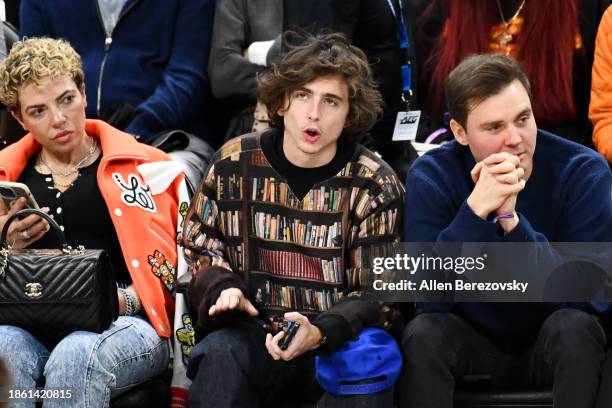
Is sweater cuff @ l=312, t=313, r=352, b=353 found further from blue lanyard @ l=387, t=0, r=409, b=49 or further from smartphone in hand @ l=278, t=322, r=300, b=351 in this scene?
blue lanyard @ l=387, t=0, r=409, b=49

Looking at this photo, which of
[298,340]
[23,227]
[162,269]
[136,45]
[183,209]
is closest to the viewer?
[298,340]

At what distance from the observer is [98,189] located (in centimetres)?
376

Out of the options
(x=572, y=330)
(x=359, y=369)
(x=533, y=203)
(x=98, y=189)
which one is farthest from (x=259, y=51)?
(x=572, y=330)

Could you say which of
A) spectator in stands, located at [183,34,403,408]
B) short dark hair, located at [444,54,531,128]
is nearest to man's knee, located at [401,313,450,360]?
spectator in stands, located at [183,34,403,408]

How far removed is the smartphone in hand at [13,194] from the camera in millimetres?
3555

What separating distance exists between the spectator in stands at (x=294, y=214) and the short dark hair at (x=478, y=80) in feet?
0.90

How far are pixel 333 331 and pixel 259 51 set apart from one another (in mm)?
1653

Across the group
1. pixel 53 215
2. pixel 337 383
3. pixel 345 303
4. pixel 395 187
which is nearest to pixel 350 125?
pixel 395 187

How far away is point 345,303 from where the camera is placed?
3205mm

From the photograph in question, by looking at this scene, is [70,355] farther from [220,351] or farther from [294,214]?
[294,214]

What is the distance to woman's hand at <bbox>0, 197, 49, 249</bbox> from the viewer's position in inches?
140

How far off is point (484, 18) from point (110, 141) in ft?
5.12

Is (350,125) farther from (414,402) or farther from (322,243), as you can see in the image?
(414,402)

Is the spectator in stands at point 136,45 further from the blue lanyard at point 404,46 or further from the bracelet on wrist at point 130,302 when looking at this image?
the bracelet on wrist at point 130,302
